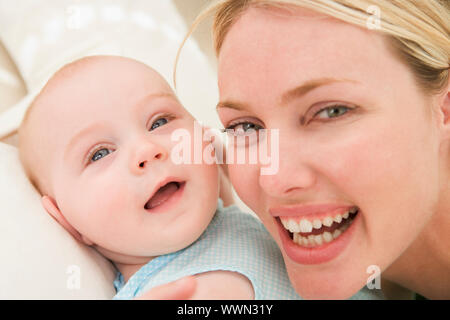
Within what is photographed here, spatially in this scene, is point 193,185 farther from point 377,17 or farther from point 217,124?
point 217,124

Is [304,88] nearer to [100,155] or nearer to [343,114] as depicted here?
[343,114]

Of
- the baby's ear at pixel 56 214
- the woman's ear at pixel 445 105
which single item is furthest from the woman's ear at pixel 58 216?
the woman's ear at pixel 445 105

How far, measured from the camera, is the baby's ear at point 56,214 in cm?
102

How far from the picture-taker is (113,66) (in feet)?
3.42

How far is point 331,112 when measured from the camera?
0.77 metres

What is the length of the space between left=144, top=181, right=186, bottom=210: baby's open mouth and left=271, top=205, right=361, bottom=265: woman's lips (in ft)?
0.82

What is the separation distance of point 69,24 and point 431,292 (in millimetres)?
1654

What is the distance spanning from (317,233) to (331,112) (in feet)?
0.83

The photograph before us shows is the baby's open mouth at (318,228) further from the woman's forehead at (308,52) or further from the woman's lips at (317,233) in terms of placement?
the woman's forehead at (308,52)

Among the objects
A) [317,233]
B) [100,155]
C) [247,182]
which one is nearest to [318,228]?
[317,233]

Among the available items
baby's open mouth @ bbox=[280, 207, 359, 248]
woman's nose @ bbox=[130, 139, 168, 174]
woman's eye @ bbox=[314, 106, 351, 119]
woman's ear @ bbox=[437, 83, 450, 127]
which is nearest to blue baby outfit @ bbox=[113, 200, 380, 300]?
baby's open mouth @ bbox=[280, 207, 359, 248]

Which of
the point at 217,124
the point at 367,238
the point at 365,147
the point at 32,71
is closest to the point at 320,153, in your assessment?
the point at 365,147

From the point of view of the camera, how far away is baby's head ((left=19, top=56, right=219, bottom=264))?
913 mm

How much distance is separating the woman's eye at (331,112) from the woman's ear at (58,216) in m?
0.63
